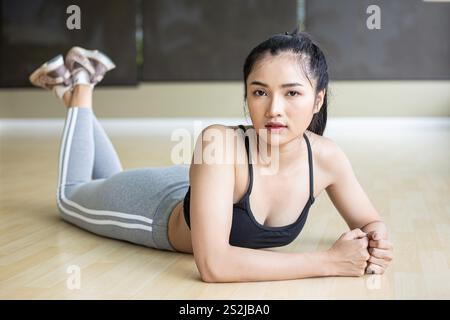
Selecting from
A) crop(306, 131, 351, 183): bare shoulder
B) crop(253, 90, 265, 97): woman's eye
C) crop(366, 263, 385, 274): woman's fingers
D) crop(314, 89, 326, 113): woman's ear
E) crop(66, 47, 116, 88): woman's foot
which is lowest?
crop(366, 263, 385, 274): woman's fingers

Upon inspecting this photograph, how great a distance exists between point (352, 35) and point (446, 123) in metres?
1.15

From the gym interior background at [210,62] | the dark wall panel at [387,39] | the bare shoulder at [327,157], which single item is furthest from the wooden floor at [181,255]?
the dark wall panel at [387,39]

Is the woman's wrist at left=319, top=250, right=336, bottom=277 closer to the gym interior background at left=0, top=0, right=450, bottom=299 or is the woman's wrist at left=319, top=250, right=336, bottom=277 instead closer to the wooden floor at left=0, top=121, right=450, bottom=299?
the wooden floor at left=0, top=121, right=450, bottom=299

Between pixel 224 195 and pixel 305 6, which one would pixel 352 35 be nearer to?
pixel 305 6

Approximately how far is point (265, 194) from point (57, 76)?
1.11 metres

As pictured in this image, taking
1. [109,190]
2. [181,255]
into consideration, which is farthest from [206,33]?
[181,255]

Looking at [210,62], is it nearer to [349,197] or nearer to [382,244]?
[349,197]

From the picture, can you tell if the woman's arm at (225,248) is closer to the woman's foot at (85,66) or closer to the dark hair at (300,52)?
the dark hair at (300,52)

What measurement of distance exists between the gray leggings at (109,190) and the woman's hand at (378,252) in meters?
0.51

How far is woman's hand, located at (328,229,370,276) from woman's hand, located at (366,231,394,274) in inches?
0.8

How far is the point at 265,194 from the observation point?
5.59ft

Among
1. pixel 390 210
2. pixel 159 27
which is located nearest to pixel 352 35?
pixel 159 27

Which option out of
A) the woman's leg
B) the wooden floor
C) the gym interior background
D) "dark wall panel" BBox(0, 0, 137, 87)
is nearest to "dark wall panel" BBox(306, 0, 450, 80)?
the gym interior background

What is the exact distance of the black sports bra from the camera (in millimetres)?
1669
